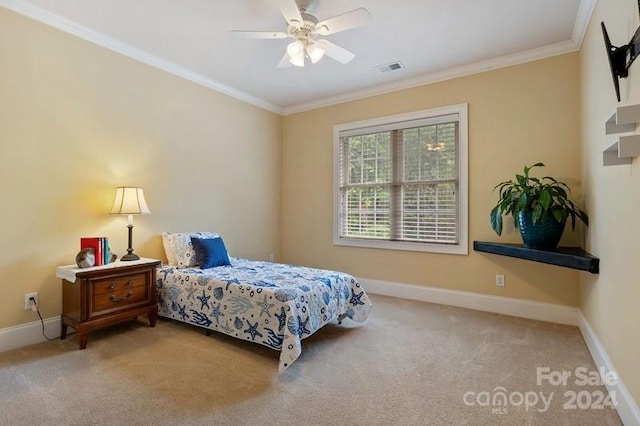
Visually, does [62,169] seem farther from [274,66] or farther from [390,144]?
[390,144]

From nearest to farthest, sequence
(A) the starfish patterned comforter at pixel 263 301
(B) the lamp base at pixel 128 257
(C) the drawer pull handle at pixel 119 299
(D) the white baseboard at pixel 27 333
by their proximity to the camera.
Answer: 1. (A) the starfish patterned comforter at pixel 263 301
2. (D) the white baseboard at pixel 27 333
3. (C) the drawer pull handle at pixel 119 299
4. (B) the lamp base at pixel 128 257

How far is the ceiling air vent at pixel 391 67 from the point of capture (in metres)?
3.64

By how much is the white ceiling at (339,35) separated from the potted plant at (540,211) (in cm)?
127

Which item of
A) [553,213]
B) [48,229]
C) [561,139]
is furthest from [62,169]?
[561,139]

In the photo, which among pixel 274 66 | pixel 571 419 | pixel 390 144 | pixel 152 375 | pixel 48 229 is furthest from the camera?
pixel 390 144

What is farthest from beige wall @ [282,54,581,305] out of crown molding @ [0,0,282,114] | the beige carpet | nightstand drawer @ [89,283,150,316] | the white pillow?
nightstand drawer @ [89,283,150,316]

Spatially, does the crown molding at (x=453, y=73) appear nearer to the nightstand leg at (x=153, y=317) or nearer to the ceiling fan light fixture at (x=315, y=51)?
the ceiling fan light fixture at (x=315, y=51)

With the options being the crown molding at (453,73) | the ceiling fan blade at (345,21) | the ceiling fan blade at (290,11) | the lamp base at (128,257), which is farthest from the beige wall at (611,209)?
the lamp base at (128,257)

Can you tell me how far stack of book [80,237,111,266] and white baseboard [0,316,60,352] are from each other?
25.3 inches

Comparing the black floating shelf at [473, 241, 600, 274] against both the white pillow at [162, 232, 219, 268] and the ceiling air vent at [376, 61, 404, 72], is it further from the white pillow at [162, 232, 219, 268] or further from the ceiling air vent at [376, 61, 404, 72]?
the white pillow at [162, 232, 219, 268]

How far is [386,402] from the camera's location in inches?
74.4

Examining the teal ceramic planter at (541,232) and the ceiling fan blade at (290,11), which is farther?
the teal ceramic planter at (541,232)

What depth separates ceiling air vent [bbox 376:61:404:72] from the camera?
3.64 m

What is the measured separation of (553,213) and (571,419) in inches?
66.6
